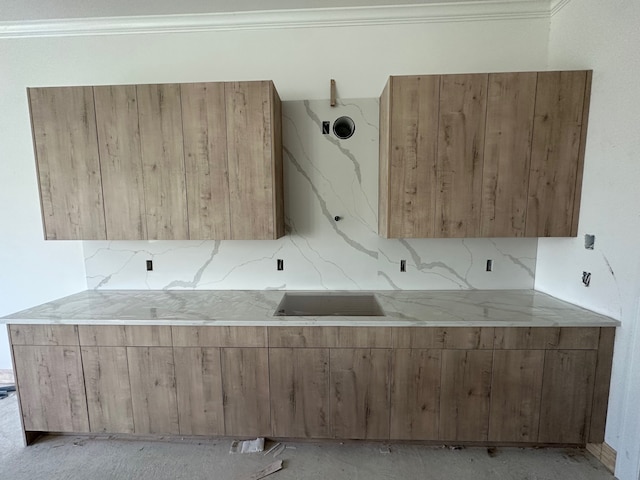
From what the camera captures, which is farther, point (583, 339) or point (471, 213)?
point (471, 213)

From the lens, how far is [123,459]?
1.72 m

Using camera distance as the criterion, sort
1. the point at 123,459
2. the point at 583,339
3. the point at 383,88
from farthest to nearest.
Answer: the point at 383,88, the point at 123,459, the point at 583,339

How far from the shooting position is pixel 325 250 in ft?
7.39

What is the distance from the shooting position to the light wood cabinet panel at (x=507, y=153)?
170cm

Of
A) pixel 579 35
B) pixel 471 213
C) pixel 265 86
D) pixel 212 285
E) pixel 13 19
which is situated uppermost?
pixel 13 19

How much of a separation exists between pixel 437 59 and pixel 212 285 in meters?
2.46

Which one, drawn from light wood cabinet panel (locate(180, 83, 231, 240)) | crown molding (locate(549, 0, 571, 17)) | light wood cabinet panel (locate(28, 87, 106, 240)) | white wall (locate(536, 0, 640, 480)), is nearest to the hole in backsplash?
white wall (locate(536, 0, 640, 480))

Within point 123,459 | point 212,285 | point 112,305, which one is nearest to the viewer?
point 123,459

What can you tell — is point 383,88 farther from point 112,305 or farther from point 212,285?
point 112,305

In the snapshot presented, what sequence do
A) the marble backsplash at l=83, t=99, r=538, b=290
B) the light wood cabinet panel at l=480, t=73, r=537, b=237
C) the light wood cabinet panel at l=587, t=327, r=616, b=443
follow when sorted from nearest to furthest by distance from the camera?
the light wood cabinet panel at l=587, t=327, r=616, b=443 < the light wood cabinet panel at l=480, t=73, r=537, b=237 < the marble backsplash at l=83, t=99, r=538, b=290

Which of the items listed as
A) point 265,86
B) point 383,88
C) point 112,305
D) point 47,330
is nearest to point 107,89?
point 265,86

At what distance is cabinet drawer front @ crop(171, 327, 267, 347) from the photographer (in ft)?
5.53

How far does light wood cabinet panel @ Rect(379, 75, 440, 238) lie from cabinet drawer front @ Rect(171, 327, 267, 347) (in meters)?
1.06

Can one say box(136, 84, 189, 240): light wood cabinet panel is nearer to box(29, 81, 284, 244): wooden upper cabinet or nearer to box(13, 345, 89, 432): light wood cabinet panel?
box(29, 81, 284, 244): wooden upper cabinet
